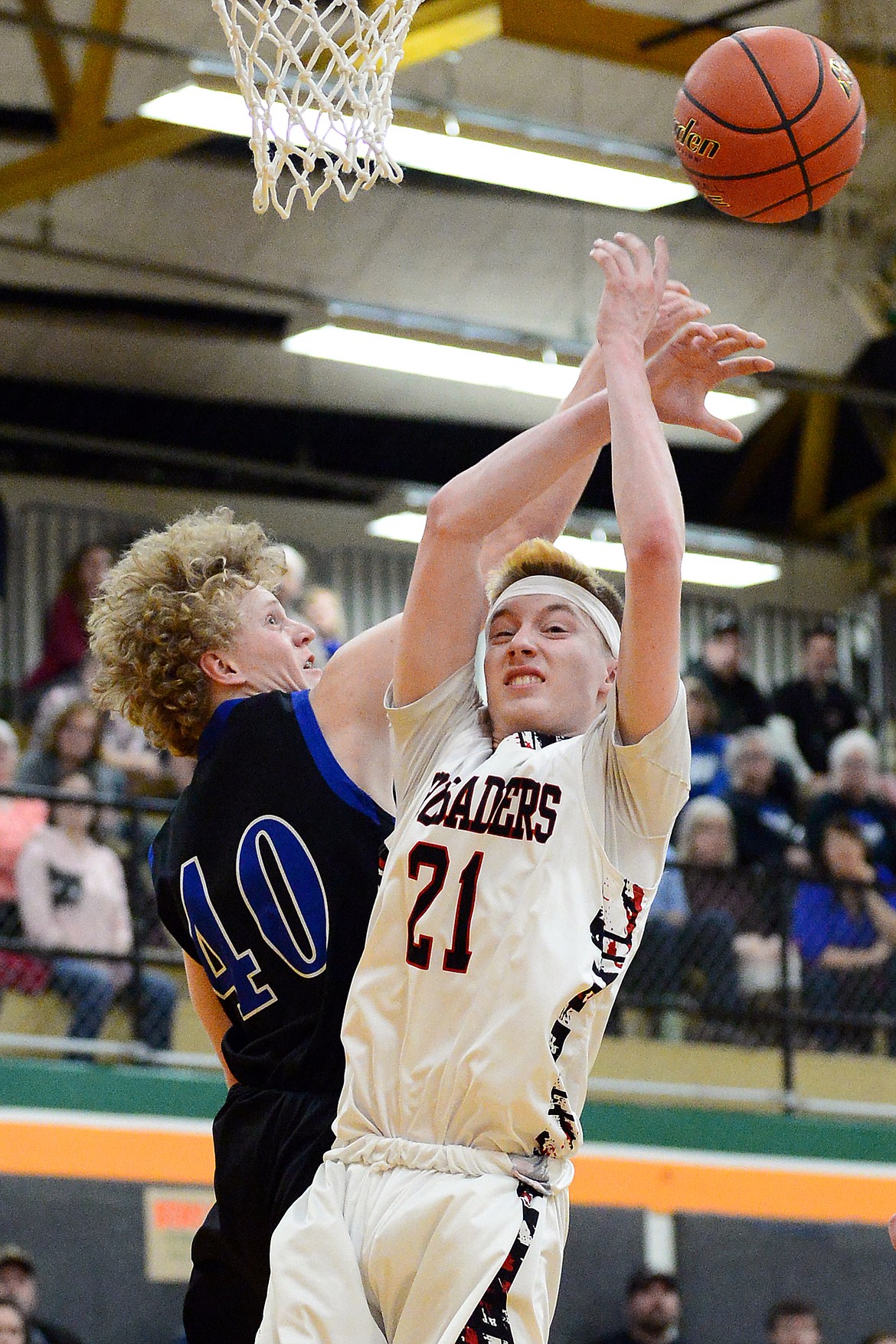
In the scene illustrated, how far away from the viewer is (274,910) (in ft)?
11.1

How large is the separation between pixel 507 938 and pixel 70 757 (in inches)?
247

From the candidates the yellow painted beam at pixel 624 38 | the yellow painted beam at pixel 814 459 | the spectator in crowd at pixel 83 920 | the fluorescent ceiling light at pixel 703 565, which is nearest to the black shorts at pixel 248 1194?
the spectator in crowd at pixel 83 920

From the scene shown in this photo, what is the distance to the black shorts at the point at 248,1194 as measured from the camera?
10.7 ft

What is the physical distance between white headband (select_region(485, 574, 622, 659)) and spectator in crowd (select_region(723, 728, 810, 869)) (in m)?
7.21

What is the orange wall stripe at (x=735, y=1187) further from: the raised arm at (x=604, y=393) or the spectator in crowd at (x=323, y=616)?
the raised arm at (x=604, y=393)

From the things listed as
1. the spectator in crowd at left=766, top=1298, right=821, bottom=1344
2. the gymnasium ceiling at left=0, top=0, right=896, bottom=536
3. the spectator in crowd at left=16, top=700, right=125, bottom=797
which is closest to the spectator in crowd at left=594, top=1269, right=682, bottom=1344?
the spectator in crowd at left=766, top=1298, right=821, bottom=1344

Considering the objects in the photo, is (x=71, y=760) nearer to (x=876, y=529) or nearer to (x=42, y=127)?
(x=42, y=127)

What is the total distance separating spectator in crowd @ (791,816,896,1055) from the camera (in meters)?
9.20

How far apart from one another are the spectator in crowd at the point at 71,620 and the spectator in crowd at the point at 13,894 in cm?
229

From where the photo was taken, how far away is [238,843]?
3.43 metres

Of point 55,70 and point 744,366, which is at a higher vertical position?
point 55,70

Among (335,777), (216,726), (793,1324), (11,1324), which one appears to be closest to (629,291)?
(335,777)

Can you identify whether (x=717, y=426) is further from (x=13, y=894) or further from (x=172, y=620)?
(x=13, y=894)

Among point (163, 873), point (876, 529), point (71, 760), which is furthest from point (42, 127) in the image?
point (163, 873)
